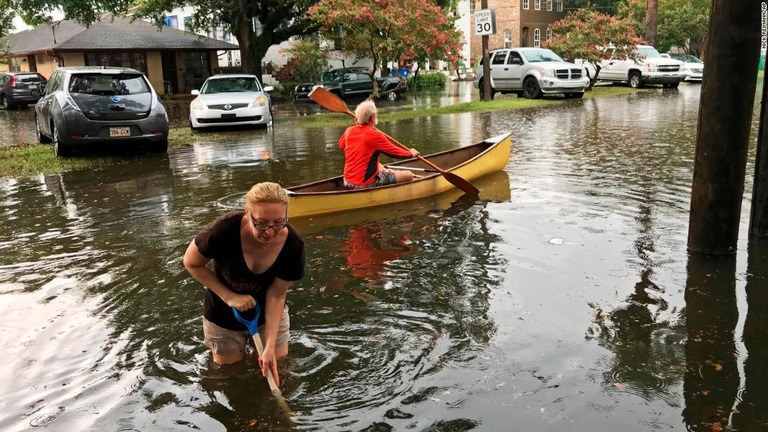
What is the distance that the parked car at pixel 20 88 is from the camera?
30.8m

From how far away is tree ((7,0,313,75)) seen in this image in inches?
1035

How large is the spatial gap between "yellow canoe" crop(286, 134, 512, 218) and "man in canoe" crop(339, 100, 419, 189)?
217 mm

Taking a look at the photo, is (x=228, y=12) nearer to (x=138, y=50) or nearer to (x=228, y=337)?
(x=138, y=50)

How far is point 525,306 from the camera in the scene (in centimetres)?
536

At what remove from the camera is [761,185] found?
21.2 feet

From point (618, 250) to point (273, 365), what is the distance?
4.07m

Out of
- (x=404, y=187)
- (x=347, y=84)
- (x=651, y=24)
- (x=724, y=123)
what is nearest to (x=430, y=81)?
(x=651, y=24)

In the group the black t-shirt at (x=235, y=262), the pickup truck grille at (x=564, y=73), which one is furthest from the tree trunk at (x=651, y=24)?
the black t-shirt at (x=235, y=262)

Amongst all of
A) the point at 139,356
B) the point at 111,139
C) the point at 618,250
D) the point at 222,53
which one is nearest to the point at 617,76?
the point at 222,53

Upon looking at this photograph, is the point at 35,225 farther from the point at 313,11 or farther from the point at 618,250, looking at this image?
the point at 313,11

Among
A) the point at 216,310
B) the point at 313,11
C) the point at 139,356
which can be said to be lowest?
the point at 139,356

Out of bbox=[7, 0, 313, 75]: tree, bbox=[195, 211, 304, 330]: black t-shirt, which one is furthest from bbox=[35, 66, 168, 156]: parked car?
bbox=[7, 0, 313, 75]: tree

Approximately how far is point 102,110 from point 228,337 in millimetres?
10075

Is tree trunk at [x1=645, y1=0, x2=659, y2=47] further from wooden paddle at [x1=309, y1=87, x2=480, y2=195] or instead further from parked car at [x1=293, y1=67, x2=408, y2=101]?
wooden paddle at [x1=309, y1=87, x2=480, y2=195]
